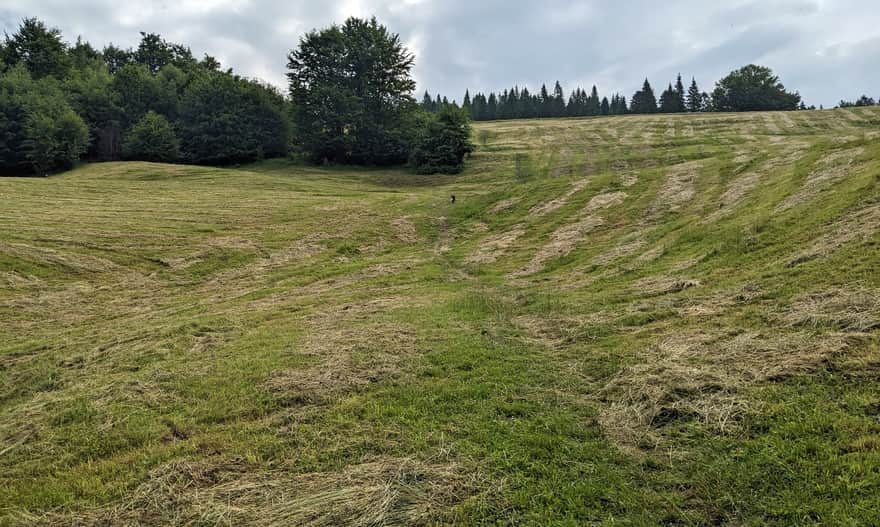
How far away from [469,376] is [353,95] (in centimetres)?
6246

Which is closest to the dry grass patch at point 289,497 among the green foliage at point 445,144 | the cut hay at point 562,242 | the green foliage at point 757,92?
the cut hay at point 562,242

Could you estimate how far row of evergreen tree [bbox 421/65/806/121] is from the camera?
103 metres

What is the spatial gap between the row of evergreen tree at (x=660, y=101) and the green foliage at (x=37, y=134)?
55509mm

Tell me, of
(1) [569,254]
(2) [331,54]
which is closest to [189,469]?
(1) [569,254]

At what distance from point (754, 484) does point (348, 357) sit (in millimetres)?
7013

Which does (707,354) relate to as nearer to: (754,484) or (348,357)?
(754,484)

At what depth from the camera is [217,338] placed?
1126 cm

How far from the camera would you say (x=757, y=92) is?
10212 centimetres

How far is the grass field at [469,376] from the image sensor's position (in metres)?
4.71

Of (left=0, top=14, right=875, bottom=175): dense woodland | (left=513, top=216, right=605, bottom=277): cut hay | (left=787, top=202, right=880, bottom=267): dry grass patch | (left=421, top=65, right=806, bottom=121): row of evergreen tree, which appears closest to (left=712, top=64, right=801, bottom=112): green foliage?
(left=421, top=65, right=806, bottom=121): row of evergreen tree

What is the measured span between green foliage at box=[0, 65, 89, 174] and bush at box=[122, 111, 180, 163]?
17.9 ft

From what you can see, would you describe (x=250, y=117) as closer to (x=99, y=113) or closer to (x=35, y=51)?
(x=99, y=113)

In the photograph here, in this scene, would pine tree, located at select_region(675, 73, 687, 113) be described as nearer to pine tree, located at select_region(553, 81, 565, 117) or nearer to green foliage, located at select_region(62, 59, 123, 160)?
pine tree, located at select_region(553, 81, 565, 117)

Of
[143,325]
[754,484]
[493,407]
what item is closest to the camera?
[754,484]
